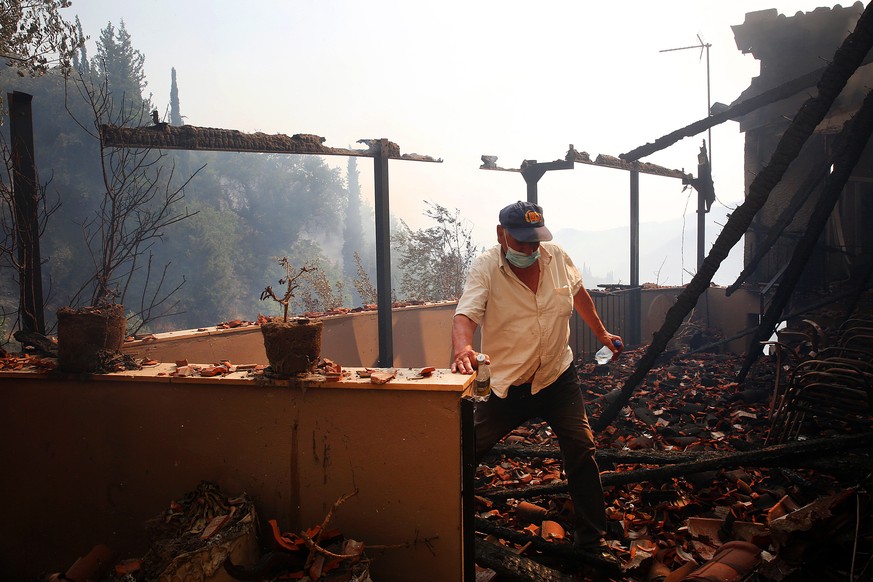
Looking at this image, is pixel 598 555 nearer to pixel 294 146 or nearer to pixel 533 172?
pixel 294 146

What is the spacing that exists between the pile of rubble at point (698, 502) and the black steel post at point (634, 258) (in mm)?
6942

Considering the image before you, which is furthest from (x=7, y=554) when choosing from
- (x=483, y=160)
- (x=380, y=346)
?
(x=483, y=160)

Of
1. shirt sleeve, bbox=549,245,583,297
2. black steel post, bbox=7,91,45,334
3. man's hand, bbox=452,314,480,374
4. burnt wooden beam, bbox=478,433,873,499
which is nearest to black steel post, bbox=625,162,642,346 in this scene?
burnt wooden beam, bbox=478,433,873,499

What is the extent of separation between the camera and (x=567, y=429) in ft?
11.5

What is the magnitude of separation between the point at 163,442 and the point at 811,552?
3.46 metres

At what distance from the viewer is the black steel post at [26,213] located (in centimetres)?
473

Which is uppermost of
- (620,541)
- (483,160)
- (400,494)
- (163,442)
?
(483,160)

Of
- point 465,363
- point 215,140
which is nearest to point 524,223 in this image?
point 465,363

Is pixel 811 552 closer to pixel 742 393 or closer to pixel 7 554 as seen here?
pixel 7 554

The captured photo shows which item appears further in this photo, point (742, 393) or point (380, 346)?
point (380, 346)

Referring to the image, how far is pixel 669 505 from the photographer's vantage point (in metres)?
4.13

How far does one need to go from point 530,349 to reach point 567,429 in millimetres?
587

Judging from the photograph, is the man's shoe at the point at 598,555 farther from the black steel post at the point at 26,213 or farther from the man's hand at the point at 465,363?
the black steel post at the point at 26,213

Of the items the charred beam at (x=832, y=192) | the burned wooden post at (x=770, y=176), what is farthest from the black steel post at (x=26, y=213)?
the charred beam at (x=832, y=192)
